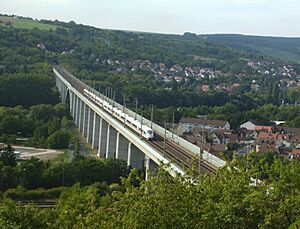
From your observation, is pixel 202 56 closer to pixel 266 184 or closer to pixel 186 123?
pixel 186 123

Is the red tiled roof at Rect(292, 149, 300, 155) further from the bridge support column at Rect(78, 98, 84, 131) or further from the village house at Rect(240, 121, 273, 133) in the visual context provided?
the bridge support column at Rect(78, 98, 84, 131)

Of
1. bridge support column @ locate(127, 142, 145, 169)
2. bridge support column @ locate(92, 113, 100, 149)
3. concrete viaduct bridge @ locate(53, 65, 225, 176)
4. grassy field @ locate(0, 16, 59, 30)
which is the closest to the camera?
concrete viaduct bridge @ locate(53, 65, 225, 176)

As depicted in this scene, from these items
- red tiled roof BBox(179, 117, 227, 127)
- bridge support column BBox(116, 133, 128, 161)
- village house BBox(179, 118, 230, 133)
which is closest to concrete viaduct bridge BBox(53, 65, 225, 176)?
bridge support column BBox(116, 133, 128, 161)

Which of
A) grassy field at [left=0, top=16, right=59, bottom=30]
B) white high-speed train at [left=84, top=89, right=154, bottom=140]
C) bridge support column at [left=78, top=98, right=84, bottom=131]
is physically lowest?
bridge support column at [left=78, top=98, right=84, bottom=131]

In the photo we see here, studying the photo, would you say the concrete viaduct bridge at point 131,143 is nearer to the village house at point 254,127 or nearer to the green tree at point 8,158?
the green tree at point 8,158

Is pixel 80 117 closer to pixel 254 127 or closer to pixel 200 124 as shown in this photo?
pixel 200 124

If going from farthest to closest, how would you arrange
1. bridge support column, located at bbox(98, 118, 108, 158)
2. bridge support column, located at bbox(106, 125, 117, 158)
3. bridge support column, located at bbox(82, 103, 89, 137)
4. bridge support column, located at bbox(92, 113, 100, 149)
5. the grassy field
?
the grassy field < bridge support column, located at bbox(82, 103, 89, 137) < bridge support column, located at bbox(92, 113, 100, 149) < bridge support column, located at bbox(98, 118, 108, 158) < bridge support column, located at bbox(106, 125, 117, 158)

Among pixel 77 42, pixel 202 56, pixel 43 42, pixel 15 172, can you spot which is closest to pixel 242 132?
pixel 15 172
